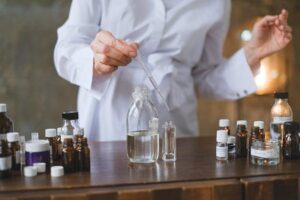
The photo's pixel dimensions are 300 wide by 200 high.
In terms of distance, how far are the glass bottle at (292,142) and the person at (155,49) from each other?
328mm

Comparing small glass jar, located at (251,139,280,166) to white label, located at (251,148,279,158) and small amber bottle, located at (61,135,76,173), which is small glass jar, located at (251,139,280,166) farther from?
small amber bottle, located at (61,135,76,173)

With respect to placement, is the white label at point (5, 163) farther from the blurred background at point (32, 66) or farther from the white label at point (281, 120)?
the blurred background at point (32, 66)

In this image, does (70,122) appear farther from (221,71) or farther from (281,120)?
(221,71)

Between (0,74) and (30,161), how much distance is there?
1353 mm

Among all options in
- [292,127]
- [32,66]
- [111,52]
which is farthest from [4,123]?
[32,66]

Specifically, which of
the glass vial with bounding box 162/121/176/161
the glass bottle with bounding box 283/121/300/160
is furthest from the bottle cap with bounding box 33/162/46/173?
the glass bottle with bounding box 283/121/300/160

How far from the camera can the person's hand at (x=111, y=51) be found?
2.92ft

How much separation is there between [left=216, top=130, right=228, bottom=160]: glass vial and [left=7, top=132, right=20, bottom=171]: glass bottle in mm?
413

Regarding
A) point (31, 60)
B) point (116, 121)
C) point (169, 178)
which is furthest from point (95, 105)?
point (31, 60)

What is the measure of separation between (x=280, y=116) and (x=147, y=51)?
0.43 metres

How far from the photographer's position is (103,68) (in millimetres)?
994

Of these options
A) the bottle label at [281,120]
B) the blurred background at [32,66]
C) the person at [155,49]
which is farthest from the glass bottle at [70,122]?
the blurred background at [32,66]

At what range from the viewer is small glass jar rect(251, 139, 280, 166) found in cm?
83

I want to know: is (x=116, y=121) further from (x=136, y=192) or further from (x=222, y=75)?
(x=136, y=192)
